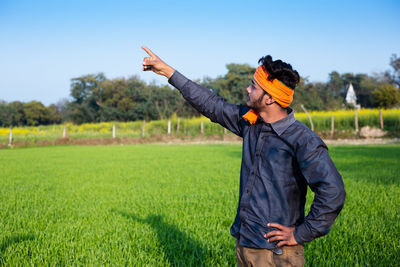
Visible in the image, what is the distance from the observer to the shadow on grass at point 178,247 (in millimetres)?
2795

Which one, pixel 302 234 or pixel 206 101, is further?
pixel 206 101

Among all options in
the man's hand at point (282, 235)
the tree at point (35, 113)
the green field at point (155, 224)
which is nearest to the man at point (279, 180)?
the man's hand at point (282, 235)

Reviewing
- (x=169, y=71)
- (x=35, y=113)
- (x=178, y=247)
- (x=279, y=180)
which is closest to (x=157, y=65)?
(x=169, y=71)

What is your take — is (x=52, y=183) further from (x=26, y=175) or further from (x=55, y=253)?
(x=55, y=253)

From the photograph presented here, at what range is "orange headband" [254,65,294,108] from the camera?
4.95ft

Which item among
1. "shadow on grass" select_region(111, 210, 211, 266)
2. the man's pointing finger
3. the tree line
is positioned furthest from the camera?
the tree line

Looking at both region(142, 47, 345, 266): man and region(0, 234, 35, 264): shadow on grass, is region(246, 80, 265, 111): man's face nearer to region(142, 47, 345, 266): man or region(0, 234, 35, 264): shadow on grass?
region(142, 47, 345, 266): man

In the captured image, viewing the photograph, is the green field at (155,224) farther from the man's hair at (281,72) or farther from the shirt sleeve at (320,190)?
the man's hair at (281,72)

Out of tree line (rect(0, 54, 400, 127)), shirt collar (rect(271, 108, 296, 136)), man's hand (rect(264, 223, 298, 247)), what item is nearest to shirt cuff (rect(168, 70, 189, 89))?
shirt collar (rect(271, 108, 296, 136))

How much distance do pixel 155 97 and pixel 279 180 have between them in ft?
135

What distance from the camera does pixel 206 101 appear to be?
1824mm

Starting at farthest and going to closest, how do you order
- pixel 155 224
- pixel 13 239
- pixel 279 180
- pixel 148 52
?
pixel 155 224 → pixel 13 239 → pixel 148 52 → pixel 279 180

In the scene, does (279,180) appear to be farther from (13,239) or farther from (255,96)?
(13,239)

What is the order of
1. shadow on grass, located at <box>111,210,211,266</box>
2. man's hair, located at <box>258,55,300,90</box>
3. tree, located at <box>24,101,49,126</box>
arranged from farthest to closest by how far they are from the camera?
tree, located at <box>24,101,49,126</box>, shadow on grass, located at <box>111,210,211,266</box>, man's hair, located at <box>258,55,300,90</box>
